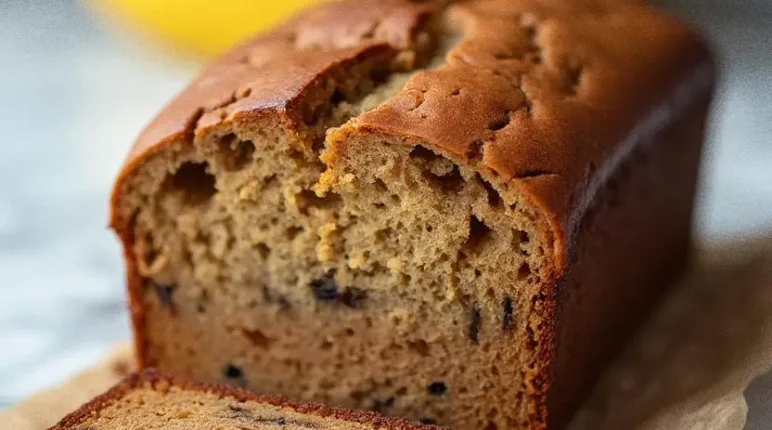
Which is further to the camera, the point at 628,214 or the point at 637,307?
the point at 637,307

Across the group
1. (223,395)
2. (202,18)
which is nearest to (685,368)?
(223,395)

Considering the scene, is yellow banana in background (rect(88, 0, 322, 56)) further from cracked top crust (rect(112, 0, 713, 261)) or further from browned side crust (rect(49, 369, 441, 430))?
browned side crust (rect(49, 369, 441, 430))

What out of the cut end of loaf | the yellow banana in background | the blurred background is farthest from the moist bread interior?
the yellow banana in background

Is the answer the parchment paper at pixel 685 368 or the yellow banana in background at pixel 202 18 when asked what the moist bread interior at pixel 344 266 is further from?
the yellow banana in background at pixel 202 18

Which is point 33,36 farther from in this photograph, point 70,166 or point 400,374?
point 400,374

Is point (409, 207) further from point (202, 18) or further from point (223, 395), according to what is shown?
point (202, 18)

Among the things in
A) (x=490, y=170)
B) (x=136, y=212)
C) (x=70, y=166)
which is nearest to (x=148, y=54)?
(x=70, y=166)
